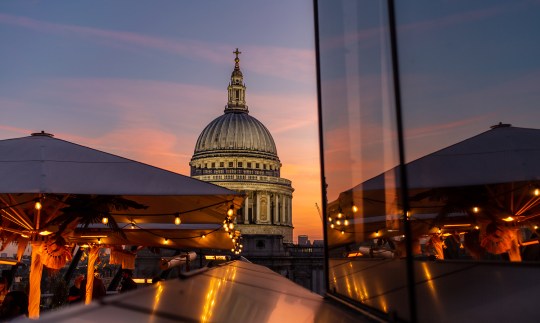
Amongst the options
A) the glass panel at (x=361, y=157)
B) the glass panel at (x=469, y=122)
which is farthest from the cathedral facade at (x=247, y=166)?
the glass panel at (x=469, y=122)

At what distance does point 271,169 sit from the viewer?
4473 inches

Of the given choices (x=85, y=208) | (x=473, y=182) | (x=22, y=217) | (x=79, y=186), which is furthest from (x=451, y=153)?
(x=22, y=217)

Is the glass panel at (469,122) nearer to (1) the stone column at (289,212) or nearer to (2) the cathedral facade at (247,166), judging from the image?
(2) the cathedral facade at (247,166)

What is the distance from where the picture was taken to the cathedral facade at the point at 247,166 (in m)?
101

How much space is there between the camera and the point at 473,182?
240 centimetres

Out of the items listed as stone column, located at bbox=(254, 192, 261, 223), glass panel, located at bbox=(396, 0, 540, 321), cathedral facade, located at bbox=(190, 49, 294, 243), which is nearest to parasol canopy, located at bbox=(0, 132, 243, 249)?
glass panel, located at bbox=(396, 0, 540, 321)

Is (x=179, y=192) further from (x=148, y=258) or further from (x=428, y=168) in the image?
(x=148, y=258)

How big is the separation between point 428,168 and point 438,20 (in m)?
0.58

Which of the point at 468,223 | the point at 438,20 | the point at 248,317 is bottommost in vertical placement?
the point at 248,317

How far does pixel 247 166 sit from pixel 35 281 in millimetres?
99242

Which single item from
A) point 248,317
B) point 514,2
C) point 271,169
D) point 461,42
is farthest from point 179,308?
point 271,169

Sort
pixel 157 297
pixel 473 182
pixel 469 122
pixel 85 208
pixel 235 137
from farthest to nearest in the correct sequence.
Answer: pixel 235 137 < pixel 85 208 < pixel 473 182 < pixel 469 122 < pixel 157 297

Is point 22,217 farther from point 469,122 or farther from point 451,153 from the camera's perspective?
point 469,122

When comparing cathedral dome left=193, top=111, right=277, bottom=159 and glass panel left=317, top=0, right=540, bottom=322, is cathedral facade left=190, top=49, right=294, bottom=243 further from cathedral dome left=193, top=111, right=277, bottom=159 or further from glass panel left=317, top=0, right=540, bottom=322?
glass panel left=317, top=0, right=540, bottom=322
